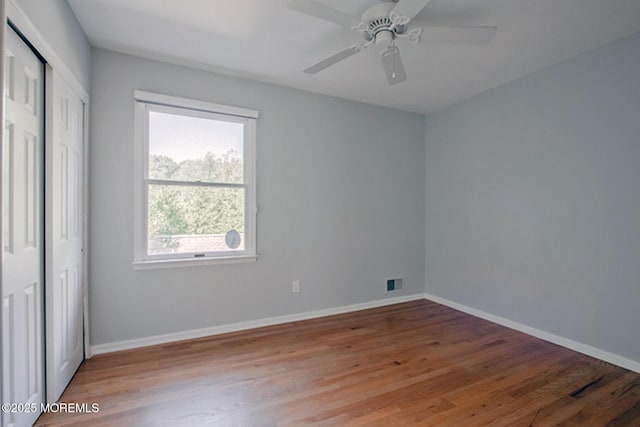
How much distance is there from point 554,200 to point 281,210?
2639 millimetres

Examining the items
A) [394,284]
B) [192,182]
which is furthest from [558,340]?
[192,182]

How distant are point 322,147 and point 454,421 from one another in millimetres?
2778

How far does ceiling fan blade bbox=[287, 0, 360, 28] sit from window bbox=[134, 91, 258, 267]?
1602mm

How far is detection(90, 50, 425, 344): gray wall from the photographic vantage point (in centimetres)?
274

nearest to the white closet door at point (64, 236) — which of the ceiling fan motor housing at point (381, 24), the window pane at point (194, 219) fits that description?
the window pane at point (194, 219)

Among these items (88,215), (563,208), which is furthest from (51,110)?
(563,208)

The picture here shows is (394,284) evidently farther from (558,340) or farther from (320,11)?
(320,11)

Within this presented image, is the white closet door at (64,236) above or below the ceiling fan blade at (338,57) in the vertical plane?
below

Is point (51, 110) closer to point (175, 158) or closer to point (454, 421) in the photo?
point (175, 158)

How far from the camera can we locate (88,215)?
8.68 ft

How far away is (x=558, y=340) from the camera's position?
294cm

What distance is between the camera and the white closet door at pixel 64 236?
1932 mm

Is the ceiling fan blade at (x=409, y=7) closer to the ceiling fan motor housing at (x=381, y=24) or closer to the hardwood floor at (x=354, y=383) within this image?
the ceiling fan motor housing at (x=381, y=24)

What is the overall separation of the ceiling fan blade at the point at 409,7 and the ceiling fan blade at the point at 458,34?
0.59ft
